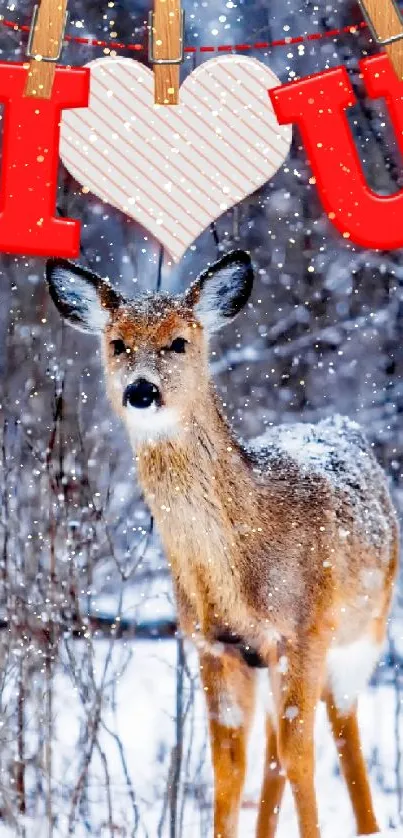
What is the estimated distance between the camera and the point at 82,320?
8.55 feet

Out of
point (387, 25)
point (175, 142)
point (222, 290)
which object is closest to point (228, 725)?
point (222, 290)

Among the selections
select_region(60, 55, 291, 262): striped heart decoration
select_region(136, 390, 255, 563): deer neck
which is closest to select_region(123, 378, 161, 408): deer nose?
select_region(136, 390, 255, 563): deer neck

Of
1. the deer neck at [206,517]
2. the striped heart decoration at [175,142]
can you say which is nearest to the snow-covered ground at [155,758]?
the deer neck at [206,517]

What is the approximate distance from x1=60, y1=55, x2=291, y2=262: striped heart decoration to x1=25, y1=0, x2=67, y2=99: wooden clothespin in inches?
3.9

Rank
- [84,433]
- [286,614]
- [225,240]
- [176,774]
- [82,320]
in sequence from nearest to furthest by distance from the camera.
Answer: [286,614] → [82,320] → [176,774] → [84,433] → [225,240]

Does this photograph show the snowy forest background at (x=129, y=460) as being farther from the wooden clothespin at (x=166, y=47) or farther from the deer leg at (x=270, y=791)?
the wooden clothespin at (x=166, y=47)

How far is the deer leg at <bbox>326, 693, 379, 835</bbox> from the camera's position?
2820 millimetres

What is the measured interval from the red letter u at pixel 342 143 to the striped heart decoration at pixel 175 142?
7 centimetres

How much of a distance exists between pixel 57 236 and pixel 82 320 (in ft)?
1.01

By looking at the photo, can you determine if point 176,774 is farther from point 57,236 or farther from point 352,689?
point 57,236

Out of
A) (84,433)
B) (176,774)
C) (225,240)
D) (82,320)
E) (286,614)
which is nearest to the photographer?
(286,614)

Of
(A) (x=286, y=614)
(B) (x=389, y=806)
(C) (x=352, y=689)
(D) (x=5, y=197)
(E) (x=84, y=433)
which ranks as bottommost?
(B) (x=389, y=806)

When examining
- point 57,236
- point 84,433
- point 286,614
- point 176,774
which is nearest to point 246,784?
point 176,774

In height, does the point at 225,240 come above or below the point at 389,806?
above
